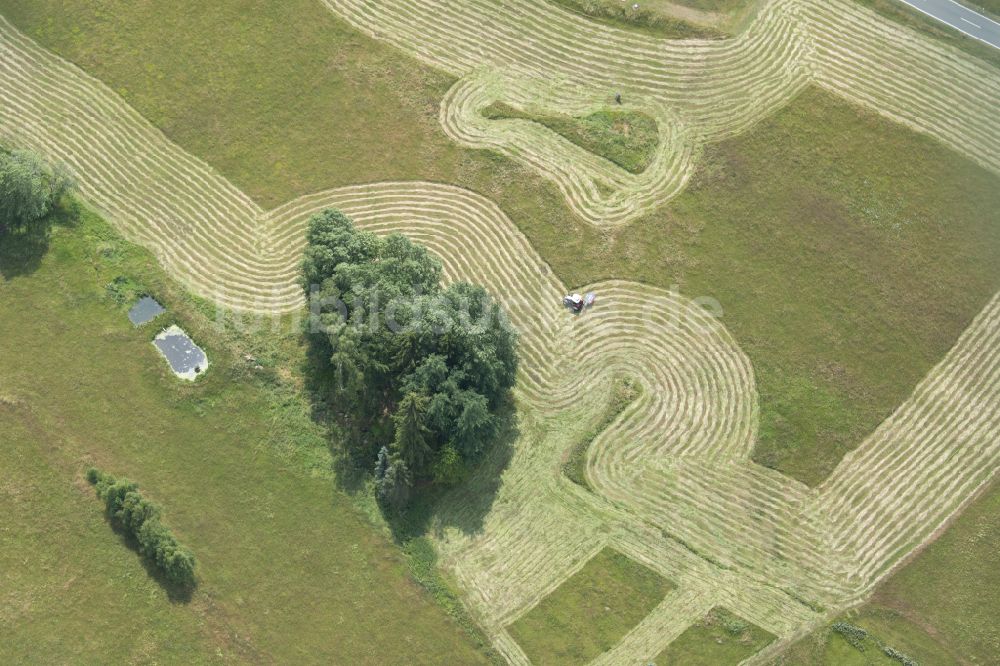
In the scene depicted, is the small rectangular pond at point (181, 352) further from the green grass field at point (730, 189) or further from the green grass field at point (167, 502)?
the green grass field at point (730, 189)

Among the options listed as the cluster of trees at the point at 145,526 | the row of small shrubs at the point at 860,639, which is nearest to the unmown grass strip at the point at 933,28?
the row of small shrubs at the point at 860,639

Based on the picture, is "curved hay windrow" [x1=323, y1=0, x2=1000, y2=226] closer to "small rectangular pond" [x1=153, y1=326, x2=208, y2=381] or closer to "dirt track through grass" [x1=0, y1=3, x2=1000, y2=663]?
"dirt track through grass" [x1=0, y1=3, x2=1000, y2=663]

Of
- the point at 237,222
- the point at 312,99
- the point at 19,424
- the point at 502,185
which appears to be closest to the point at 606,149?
the point at 502,185

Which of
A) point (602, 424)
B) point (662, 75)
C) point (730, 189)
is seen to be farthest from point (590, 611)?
point (662, 75)

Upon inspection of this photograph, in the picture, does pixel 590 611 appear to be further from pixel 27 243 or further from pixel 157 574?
pixel 27 243

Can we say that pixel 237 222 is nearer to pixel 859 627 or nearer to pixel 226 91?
pixel 226 91
